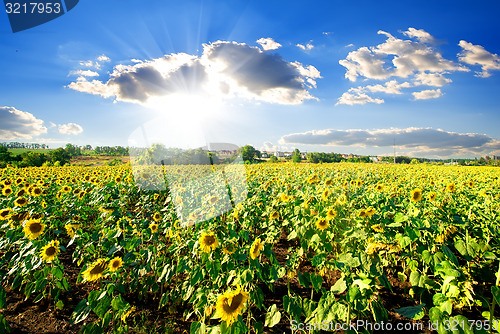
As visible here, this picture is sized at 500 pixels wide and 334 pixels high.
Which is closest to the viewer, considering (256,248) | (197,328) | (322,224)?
(197,328)

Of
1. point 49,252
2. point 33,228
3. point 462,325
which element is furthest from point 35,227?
point 462,325

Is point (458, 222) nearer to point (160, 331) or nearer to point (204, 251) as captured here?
point (204, 251)

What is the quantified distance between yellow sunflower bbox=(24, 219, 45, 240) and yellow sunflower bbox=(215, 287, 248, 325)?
10.7ft

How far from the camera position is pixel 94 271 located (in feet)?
9.48

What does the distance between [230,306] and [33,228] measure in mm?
3423

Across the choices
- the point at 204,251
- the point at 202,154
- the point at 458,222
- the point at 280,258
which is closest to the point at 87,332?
the point at 204,251

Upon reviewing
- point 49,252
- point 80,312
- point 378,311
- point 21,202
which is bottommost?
point 80,312

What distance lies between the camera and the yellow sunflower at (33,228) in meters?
3.50

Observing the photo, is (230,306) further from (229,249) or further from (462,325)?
(462,325)

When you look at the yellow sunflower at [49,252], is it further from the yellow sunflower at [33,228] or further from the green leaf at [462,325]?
the green leaf at [462,325]

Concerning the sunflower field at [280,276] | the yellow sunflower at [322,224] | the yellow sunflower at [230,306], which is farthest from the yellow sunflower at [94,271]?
the yellow sunflower at [322,224]

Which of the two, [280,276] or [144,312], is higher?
[280,276]

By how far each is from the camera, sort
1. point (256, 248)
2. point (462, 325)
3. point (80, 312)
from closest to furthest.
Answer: point (462, 325) < point (80, 312) < point (256, 248)

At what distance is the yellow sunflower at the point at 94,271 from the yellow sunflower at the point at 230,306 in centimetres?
181
